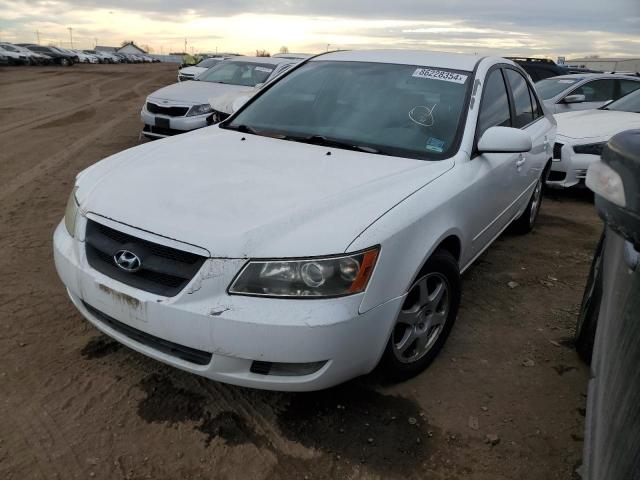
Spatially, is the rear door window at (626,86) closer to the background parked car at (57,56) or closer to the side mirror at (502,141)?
the side mirror at (502,141)

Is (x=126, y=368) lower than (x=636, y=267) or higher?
lower

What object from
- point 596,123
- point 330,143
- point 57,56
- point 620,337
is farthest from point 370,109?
point 57,56

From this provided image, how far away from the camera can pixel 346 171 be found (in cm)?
269

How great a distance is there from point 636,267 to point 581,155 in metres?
5.99

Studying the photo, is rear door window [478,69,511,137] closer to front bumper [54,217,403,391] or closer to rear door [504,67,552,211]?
rear door [504,67,552,211]

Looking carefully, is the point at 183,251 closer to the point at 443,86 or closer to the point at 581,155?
the point at 443,86

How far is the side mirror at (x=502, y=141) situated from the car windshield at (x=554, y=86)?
6.89 metres

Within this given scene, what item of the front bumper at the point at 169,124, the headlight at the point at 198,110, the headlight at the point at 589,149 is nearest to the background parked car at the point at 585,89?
the headlight at the point at 589,149

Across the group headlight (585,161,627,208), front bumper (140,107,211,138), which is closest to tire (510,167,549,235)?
headlight (585,161,627,208)

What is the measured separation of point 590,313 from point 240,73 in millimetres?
8540

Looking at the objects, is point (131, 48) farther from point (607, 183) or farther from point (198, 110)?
point (607, 183)

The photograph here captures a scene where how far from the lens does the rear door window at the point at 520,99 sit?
13.6ft

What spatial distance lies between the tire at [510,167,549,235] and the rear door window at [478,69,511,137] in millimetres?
1377

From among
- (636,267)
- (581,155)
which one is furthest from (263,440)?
(581,155)
